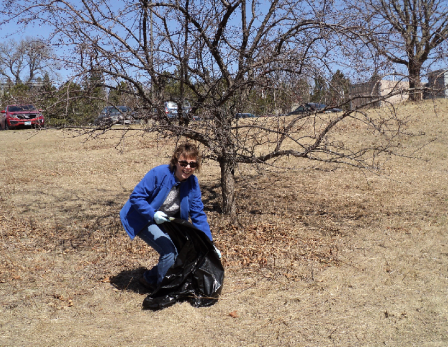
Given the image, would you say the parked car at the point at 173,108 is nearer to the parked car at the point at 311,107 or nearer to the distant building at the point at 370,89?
the parked car at the point at 311,107

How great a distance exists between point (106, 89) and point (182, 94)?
1000mm

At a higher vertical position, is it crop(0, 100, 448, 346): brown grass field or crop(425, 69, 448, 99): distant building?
crop(425, 69, 448, 99): distant building

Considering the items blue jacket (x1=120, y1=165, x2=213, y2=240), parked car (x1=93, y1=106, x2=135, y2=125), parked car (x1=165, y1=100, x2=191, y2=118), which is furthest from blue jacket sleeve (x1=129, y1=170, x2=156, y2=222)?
parked car (x1=165, y1=100, x2=191, y2=118)

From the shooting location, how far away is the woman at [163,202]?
413 cm

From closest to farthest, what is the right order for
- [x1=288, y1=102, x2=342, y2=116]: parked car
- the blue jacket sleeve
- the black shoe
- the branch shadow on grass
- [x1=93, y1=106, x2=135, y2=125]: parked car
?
the blue jacket sleeve
the black shoe
the branch shadow on grass
[x1=93, y1=106, x2=135, y2=125]: parked car
[x1=288, y1=102, x2=342, y2=116]: parked car

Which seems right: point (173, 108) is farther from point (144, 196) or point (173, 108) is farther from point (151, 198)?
point (144, 196)

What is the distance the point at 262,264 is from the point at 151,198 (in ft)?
6.04

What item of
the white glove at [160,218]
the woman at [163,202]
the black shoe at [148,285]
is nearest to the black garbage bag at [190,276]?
the woman at [163,202]

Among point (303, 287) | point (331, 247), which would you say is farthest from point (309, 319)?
point (331, 247)

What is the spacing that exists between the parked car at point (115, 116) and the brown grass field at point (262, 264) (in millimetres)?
608

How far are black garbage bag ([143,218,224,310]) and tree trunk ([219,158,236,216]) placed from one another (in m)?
2.49

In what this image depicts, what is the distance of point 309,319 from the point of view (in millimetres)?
4141

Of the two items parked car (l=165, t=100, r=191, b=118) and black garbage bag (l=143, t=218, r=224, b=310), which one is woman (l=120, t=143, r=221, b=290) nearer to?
black garbage bag (l=143, t=218, r=224, b=310)

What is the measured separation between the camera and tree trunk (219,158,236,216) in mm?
6918
